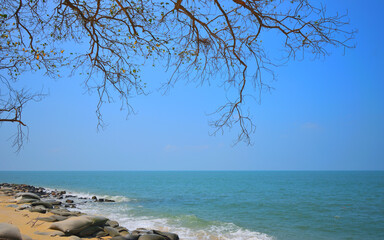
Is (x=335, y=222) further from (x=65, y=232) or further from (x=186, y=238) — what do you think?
(x=65, y=232)

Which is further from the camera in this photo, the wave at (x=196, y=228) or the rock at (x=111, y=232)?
the wave at (x=196, y=228)

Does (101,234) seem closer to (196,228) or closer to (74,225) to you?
(74,225)

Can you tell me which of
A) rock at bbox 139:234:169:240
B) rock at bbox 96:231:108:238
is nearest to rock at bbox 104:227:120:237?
rock at bbox 96:231:108:238

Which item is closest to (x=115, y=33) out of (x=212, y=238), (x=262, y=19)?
(x=262, y=19)

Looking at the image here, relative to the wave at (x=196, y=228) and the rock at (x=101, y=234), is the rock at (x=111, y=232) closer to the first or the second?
the rock at (x=101, y=234)

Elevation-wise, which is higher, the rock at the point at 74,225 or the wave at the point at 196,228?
the rock at the point at 74,225

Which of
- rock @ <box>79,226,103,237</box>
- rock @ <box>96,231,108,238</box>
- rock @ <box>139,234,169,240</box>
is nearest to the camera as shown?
rock @ <box>79,226,103,237</box>

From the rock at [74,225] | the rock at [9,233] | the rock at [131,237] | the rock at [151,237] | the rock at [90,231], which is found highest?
the rock at [9,233]

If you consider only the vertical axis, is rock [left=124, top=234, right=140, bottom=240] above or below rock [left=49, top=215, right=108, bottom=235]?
below

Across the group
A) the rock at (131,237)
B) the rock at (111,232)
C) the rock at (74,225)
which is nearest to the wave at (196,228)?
the rock at (131,237)

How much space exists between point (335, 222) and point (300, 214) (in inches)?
110

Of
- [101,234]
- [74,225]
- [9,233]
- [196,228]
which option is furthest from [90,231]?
[196,228]

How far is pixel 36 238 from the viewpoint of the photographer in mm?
6637

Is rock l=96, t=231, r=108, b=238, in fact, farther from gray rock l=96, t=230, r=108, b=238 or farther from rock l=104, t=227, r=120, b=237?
rock l=104, t=227, r=120, b=237
